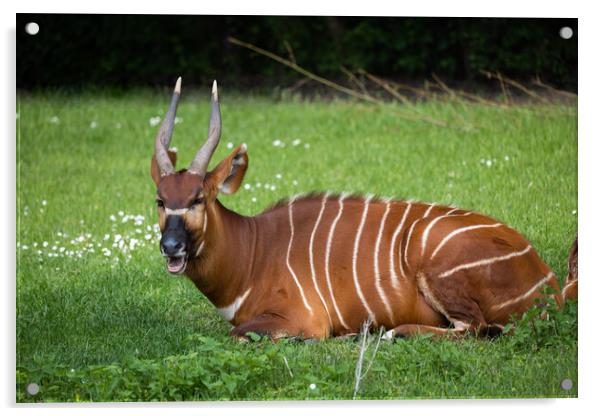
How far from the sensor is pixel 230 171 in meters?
5.57

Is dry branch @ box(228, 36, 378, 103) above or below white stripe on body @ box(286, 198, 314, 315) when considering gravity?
above

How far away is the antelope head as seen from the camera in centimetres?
537

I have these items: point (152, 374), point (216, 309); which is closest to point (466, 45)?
point (216, 309)

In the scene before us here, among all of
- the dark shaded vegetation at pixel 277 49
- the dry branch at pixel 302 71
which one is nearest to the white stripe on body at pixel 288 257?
the dark shaded vegetation at pixel 277 49

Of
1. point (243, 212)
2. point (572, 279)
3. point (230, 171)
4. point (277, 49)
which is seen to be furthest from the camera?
point (243, 212)

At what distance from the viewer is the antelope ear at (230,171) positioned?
218 inches

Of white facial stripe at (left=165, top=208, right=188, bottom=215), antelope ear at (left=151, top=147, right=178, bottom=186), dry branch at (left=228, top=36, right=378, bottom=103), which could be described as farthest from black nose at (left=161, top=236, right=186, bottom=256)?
dry branch at (left=228, top=36, right=378, bottom=103)

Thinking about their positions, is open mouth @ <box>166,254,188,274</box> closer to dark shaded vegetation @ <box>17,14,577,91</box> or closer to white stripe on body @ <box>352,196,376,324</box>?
white stripe on body @ <box>352,196,376,324</box>

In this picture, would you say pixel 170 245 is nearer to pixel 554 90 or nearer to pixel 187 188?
pixel 187 188

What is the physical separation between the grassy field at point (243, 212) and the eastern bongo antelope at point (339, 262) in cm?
16

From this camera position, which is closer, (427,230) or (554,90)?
(427,230)

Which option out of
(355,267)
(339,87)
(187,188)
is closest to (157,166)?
(187,188)

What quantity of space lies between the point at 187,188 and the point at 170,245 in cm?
26

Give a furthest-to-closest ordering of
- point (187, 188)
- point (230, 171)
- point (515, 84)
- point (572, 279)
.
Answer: point (515, 84) → point (572, 279) → point (230, 171) → point (187, 188)
